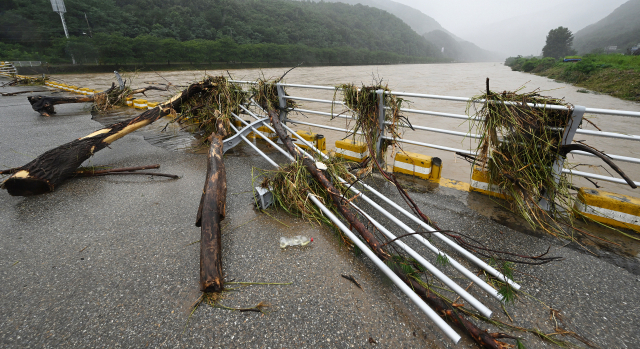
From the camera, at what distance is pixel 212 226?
2.16 meters

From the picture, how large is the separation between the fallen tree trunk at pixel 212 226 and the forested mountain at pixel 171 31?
149 ft

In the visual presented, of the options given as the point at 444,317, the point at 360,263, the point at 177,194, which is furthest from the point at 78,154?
the point at 444,317

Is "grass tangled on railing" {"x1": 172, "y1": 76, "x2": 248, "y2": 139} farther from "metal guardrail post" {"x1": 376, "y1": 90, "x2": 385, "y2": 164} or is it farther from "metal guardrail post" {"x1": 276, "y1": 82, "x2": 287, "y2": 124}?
"metal guardrail post" {"x1": 376, "y1": 90, "x2": 385, "y2": 164}

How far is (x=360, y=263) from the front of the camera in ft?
7.08

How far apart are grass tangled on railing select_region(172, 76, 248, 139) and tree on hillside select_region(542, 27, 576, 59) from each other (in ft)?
312

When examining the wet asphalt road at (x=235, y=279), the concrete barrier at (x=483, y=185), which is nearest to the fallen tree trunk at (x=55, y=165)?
the wet asphalt road at (x=235, y=279)

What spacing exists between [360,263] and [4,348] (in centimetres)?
216

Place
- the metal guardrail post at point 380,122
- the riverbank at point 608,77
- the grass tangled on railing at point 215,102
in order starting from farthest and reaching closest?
the riverbank at point 608,77, the grass tangled on railing at point 215,102, the metal guardrail post at point 380,122

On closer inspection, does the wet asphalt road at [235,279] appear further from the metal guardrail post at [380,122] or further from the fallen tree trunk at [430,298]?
the metal guardrail post at [380,122]

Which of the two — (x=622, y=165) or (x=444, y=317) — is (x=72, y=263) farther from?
(x=622, y=165)

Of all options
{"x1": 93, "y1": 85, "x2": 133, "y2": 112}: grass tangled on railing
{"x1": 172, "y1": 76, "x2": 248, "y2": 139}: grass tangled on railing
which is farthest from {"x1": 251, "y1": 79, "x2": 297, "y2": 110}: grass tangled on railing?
{"x1": 93, "y1": 85, "x2": 133, "y2": 112}: grass tangled on railing

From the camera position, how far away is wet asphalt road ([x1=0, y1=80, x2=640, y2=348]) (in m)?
1.60

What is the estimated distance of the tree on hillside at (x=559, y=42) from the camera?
7188 centimetres

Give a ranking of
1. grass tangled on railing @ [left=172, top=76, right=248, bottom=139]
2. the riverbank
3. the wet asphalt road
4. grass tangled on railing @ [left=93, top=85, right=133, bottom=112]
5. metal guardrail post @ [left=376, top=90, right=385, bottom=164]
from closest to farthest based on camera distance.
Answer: the wet asphalt road
metal guardrail post @ [left=376, top=90, right=385, bottom=164]
grass tangled on railing @ [left=172, top=76, right=248, bottom=139]
grass tangled on railing @ [left=93, top=85, right=133, bottom=112]
the riverbank
